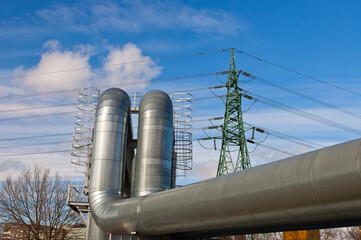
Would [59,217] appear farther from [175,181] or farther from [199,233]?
[199,233]

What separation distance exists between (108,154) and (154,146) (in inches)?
100

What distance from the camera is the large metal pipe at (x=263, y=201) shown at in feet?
30.7

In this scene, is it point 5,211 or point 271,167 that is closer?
point 271,167

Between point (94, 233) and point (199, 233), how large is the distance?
300 inches

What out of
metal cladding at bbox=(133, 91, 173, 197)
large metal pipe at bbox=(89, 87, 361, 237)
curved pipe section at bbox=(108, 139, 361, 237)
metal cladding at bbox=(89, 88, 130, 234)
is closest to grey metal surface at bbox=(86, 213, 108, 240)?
metal cladding at bbox=(89, 88, 130, 234)

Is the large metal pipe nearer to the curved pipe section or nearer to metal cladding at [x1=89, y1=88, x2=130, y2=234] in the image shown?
the curved pipe section

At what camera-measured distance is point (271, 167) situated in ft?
37.2

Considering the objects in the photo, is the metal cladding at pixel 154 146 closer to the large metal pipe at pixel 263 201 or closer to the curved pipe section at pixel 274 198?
the large metal pipe at pixel 263 201

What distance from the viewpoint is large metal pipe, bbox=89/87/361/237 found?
9.37 metres

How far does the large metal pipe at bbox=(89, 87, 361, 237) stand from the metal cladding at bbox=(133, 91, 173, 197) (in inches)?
102

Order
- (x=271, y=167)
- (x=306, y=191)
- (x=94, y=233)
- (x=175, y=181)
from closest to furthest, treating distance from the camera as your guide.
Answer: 1. (x=306, y=191)
2. (x=271, y=167)
3. (x=94, y=233)
4. (x=175, y=181)

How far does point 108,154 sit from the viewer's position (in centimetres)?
2062

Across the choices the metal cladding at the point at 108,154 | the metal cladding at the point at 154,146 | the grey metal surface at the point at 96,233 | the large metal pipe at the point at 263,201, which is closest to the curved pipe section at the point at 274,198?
the large metal pipe at the point at 263,201

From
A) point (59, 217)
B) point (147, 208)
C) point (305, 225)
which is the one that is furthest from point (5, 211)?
point (305, 225)
